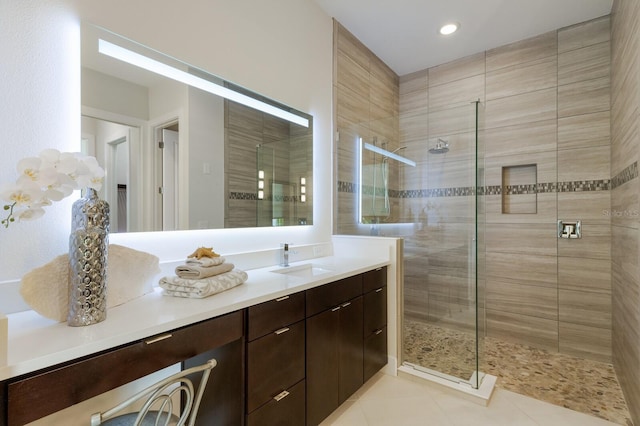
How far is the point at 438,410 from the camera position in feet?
6.30

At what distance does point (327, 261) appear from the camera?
2.34 meters

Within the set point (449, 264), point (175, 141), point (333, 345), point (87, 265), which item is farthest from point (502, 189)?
point (87, 265)

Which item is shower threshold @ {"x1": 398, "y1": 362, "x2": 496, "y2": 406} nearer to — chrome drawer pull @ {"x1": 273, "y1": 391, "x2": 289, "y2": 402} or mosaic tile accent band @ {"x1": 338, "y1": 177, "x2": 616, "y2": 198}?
chrome drawer pull @ {"x1": 273, "y1": 391, "x2": 289, "y2": 402}

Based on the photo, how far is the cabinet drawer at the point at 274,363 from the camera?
129 centimetres

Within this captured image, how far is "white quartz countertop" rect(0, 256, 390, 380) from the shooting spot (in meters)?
0.78

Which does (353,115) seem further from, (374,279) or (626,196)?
(626,196)

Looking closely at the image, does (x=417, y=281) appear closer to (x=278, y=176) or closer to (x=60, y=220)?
(x=278, y=176)

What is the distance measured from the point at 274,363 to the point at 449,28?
3.10 m

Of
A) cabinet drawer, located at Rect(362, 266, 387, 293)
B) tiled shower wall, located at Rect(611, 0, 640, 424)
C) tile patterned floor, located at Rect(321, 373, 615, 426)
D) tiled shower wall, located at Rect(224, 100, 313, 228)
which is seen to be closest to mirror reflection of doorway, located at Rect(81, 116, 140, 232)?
tiled shower wall, located at Rect(224, 100, 313, 228)

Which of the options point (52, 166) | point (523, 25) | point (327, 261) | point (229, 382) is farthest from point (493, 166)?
point (52, 166)

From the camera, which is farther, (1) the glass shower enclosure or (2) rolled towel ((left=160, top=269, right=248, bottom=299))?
(1) the glass shower enclosure

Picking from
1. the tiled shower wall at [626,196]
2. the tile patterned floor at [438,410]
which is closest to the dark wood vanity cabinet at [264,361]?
the tile patterned floor at [438,410]

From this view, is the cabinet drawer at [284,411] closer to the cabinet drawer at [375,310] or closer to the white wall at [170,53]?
the cabinet drawer at [375,310]

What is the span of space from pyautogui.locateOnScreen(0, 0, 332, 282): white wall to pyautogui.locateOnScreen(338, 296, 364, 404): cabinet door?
701 mm
